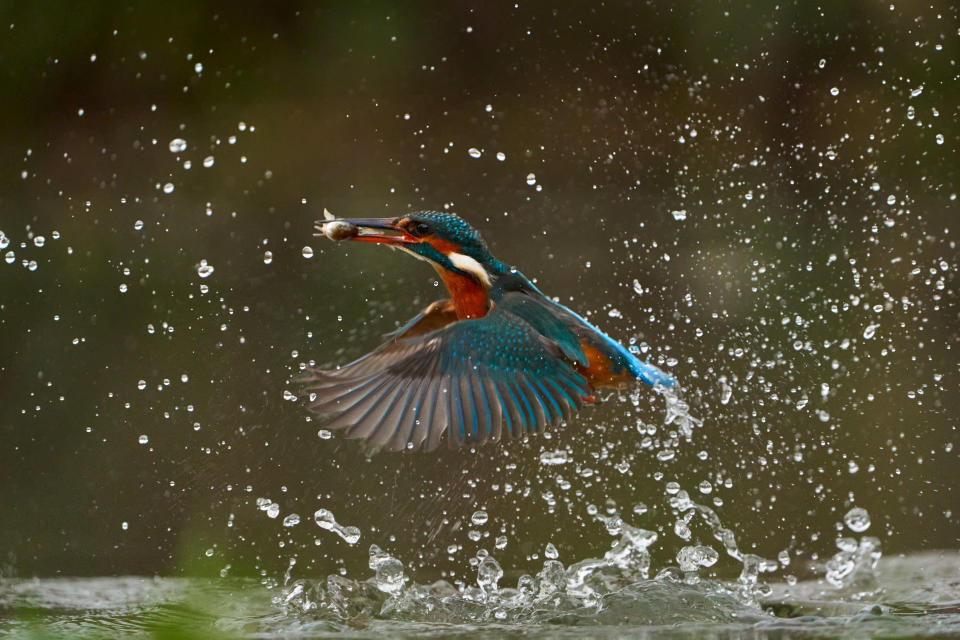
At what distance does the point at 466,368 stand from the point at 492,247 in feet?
8.00

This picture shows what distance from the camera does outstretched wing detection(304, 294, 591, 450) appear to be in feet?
7.98

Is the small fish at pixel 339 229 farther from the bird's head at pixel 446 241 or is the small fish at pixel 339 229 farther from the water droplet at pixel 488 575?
the water droplet at pixel 488 575

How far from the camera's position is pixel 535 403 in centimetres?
251

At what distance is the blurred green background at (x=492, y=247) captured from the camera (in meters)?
3.51

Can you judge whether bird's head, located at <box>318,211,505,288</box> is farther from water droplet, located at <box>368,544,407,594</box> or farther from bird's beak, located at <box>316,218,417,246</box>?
water droplet, located at <box>368,544,407,594</box>

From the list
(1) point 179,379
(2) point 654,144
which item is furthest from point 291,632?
(2) point 654,144

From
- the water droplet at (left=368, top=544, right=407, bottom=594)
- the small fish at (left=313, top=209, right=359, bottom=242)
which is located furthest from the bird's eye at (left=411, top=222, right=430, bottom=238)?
the water droplet at (left=368, top=544, right=407, bottom=594)

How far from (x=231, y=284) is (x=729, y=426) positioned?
2.14 m

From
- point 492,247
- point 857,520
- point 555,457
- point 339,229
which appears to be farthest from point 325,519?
point 492,247

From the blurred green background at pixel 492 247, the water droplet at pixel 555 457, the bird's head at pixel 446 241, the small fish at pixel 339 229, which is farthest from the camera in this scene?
the blurred green background at pixel 492 247

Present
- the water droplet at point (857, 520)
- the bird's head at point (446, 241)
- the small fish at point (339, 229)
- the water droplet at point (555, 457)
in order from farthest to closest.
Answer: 1. the water droplet at point (555, 457)
2. the water droplet at point (857, 520)
3. the bird's head at point (446, 241)
4. the small fish at point (339, 229)

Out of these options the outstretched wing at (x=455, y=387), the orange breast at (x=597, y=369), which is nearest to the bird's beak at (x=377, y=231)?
the outstretched wing at (x=455, y=387)

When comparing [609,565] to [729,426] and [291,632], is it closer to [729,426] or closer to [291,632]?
[291,632]

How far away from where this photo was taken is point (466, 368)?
2492 mm
